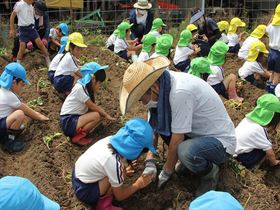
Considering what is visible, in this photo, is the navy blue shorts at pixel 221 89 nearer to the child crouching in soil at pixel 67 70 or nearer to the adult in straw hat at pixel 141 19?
the child crouching in soil at pixel 67 70

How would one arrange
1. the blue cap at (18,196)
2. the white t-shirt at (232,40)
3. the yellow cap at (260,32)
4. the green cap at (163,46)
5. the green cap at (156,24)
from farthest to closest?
the green cap at (156,24) → the white t-shirt at (232,40) → the yellow cap at (260,32) → the green cap at (163,46) → the blue cap at (18,196)

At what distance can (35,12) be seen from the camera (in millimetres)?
8891

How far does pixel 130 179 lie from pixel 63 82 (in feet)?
9.07

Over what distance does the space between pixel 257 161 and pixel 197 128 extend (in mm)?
1446

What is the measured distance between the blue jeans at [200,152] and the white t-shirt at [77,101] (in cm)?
193

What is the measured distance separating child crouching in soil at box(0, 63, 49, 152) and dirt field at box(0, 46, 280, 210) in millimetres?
184

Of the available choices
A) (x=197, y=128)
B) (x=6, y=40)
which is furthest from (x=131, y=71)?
(x=6, y=40)

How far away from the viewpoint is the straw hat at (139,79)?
12.8ft

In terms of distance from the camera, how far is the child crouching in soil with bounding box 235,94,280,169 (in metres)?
5.06

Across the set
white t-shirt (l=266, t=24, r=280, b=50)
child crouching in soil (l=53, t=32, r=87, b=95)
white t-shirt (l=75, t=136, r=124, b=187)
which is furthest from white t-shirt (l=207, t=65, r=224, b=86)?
white t-shirt (l=75, t=136, r=124, b=187)

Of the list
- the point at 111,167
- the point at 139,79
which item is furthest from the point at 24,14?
the point at 111,167

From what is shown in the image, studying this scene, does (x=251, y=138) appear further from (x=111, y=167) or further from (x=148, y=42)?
(x=148, y=42)

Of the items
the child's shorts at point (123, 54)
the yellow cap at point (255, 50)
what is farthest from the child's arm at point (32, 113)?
the child's shorts at point (123, 54)

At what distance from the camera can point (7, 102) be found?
5527 millimetres
